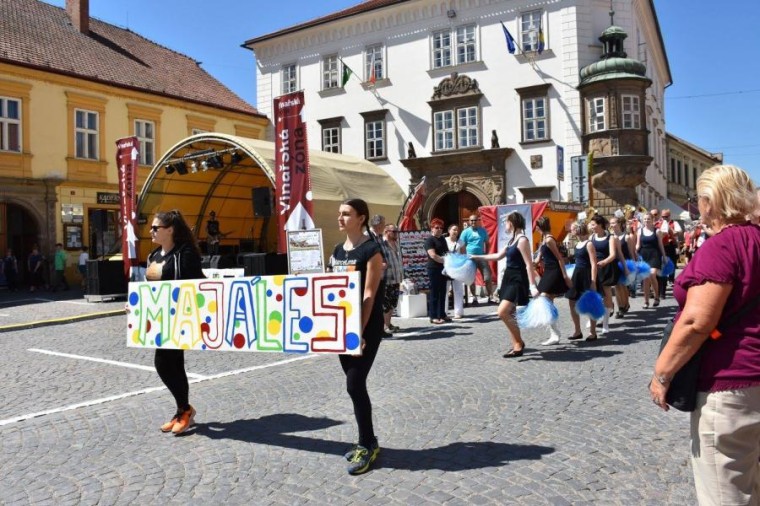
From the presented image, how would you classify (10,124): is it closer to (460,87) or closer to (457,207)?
(460,87)

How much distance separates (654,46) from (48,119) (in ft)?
104

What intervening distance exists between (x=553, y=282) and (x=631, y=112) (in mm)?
19260

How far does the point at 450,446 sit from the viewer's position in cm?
493

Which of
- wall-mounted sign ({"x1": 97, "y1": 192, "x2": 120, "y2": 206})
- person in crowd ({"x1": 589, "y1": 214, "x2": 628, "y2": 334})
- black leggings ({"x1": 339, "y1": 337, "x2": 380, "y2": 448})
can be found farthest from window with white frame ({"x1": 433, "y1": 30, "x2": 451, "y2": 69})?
black leggings ({"x1": 339, "y1": 337, "x2": 380, "y2": 448})

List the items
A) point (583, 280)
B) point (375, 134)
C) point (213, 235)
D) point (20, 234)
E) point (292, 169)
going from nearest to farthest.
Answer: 1. point (583, 280)
2. point (292, 169)
3. point (213, 235)
4. point (20, 234)
5. point (375, 134)

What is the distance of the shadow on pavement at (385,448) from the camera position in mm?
4594

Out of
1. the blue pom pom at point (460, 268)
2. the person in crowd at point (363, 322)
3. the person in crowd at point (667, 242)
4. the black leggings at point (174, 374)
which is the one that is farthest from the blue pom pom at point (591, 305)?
the person in crowd at point (667, 242)

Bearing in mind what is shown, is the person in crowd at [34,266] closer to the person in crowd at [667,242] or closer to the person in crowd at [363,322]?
the person in crowd at [667,242]

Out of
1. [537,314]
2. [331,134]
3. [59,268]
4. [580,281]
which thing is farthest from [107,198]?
[537,314]

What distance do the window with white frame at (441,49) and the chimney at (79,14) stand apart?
16.3 meters

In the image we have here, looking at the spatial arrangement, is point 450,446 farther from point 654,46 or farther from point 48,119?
point 654,46

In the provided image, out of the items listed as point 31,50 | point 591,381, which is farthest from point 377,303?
point 31,50

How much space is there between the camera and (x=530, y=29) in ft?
89.0

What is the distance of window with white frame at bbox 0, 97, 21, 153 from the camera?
24828 mm
